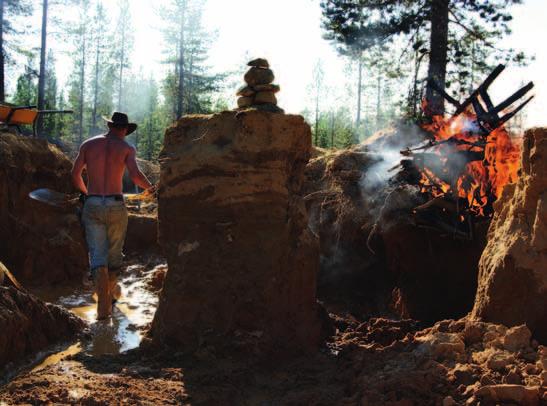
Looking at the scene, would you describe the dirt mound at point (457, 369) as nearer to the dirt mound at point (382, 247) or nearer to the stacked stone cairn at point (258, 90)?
the stacked stone cairn at point (258, 90)

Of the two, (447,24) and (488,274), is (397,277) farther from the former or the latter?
(447,24)

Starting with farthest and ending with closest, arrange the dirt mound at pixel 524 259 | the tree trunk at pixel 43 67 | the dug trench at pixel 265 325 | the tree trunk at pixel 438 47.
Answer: the tree trunk at pixel 43 67, the tree trunk at pixel 438 47, the dirt mound at pixel 524 259, the dug trench at pixel 265 325

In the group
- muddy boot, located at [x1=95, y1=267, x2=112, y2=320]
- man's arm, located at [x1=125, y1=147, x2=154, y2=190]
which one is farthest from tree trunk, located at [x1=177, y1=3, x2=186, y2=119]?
muddy boot, located at [x1=95, y1=267, x2=112, y2=320]

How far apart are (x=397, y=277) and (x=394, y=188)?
50.9 inches

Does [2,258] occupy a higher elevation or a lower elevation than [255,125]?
lower

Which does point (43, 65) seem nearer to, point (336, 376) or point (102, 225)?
point (102, 225)

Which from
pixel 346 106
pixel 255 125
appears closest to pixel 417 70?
pixel 255 125

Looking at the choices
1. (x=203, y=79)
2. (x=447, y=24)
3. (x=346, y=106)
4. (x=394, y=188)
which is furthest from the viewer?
(x=346, y=106)

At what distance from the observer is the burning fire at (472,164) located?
6.60 m

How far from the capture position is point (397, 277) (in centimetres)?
791

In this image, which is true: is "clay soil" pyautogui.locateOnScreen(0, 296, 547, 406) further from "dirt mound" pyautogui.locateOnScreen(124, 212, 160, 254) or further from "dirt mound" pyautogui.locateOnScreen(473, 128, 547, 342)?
"dirt mound" pyautogui.locateOnScreen(124, 212, 160, 254)

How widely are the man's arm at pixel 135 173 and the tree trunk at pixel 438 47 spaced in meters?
8.01

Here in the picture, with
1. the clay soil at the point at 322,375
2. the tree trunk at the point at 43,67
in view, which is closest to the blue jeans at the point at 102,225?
the clay soil at the point at 322,375

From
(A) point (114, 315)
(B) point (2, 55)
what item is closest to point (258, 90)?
(A) point (114, 315)
